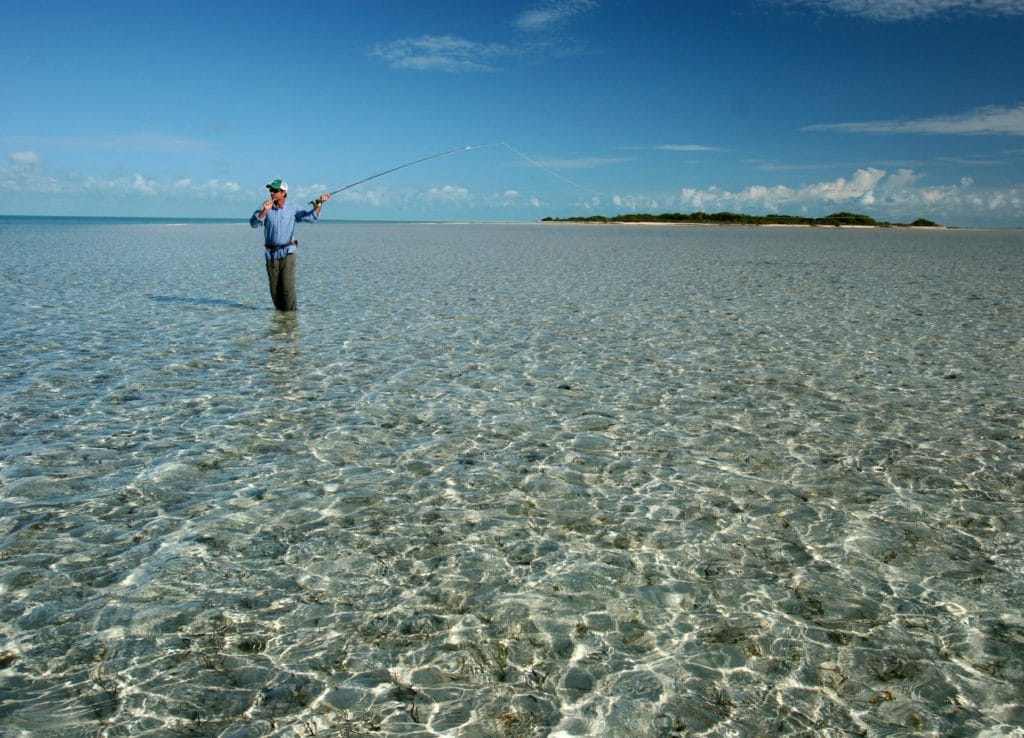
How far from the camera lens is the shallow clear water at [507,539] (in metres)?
4.24

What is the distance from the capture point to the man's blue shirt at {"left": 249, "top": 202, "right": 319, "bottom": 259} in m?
16.5

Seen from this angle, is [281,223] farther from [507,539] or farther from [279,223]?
[507,539]

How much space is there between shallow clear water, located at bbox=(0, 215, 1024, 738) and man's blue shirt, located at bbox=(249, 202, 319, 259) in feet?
10.7

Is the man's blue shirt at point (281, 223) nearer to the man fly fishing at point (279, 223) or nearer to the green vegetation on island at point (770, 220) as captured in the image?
the man fly fishing at point (279, 223)

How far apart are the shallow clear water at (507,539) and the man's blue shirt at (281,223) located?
327 centimetres

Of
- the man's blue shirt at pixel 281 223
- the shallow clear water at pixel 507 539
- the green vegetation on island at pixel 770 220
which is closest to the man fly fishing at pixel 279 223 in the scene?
the man's blue shirt at pixel 281 223

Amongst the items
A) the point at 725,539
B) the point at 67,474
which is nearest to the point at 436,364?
the point at 67,474

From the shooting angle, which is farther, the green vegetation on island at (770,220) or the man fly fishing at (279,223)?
the green vegetation on island at (770,220)

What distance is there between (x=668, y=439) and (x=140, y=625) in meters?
5.94

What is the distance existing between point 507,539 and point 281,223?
12.4 m

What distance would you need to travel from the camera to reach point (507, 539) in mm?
6234

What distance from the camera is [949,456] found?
838 centimetres

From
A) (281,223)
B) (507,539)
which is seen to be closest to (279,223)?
(281,223)

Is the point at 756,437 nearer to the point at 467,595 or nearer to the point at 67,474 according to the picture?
the point at 467,595
